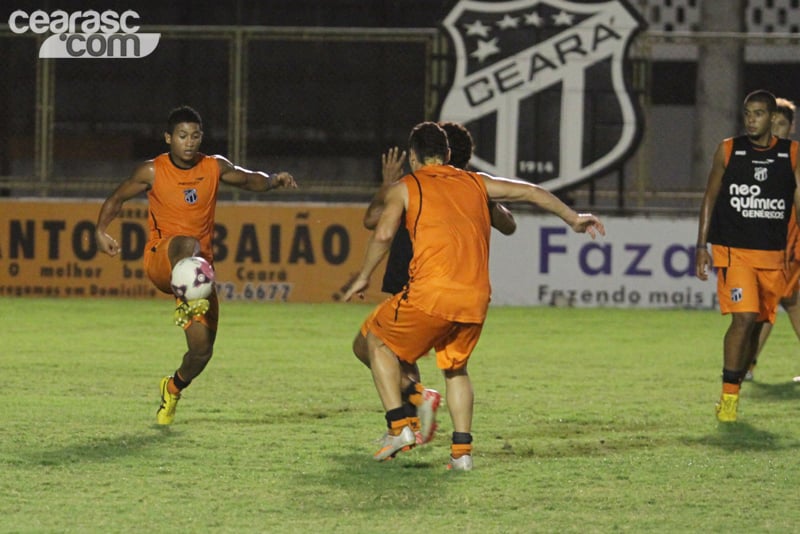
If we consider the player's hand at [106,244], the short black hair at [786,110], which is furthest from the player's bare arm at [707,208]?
the player's hand at [106,244]

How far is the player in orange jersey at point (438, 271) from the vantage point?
7.53 metres

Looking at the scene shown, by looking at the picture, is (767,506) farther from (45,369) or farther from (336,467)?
(45,369)

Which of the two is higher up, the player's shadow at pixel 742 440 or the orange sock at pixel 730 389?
the orange sock at pixel 730 389

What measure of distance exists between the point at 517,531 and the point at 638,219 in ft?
40.1

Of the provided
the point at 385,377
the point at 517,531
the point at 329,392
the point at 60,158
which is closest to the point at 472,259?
the point at 385,377

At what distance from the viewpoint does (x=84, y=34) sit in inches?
729

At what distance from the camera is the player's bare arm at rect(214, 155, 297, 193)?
969 cm

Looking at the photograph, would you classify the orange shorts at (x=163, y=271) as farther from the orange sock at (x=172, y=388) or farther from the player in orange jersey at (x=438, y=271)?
the player in orange jersey at (x=438, y=271)

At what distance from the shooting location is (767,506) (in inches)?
270

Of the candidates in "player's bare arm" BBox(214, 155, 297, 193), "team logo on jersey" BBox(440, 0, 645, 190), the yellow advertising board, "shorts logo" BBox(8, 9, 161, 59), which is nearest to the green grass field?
"player's bare arm" BBox(214, 155, 297, 193)

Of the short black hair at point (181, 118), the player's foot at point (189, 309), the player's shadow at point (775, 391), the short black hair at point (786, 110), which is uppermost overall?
the short black hair at point (786, 110)

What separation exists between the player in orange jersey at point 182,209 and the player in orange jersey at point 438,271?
180 cm

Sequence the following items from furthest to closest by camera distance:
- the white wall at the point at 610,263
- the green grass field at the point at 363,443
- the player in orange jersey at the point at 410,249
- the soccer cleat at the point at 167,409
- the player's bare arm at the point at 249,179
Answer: the white wall at the point at 610,263 → the player's bare arm at the point at 249,179 → the soccer cleat at the point at 167,409 → the player in orange jersey at the point at 410,249 → the green grass field at the point at 363,443

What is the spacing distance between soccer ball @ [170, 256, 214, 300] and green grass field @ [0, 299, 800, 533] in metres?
0.79
